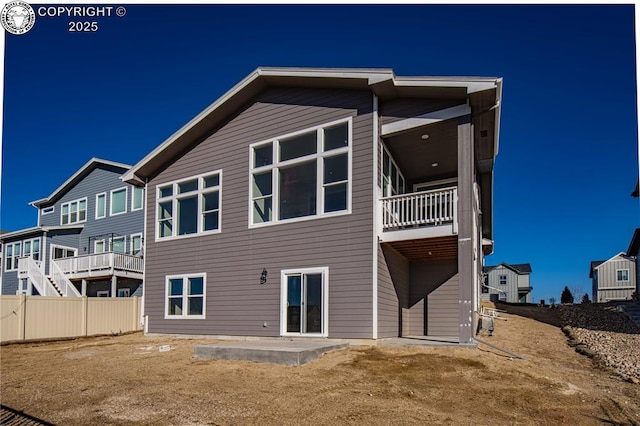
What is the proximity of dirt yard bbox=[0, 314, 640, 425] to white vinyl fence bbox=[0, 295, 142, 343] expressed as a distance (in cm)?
640

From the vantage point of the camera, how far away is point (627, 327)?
13.2 meters

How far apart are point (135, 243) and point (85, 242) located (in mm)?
4365

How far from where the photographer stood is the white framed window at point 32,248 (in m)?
24.8

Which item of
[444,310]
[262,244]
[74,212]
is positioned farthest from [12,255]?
[444,310]

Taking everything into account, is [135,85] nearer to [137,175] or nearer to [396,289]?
[137,175]

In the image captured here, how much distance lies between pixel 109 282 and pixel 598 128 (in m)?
21.3

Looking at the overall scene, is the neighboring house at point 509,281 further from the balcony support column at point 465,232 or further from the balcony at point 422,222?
the balcony support column at point 465,232

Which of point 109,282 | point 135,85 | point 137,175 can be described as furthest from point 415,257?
point 109,282

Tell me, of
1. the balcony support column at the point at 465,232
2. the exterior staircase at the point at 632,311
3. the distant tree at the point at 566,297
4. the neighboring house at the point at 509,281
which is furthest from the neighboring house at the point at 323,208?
the distant tree at the point at 566,297

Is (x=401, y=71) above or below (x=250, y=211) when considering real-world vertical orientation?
above

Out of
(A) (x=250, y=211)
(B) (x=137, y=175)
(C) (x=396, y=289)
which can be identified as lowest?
(C) (x=396, y=289)

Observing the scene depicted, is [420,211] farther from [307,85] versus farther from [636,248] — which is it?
[636,248]

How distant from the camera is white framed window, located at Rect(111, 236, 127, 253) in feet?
72.8

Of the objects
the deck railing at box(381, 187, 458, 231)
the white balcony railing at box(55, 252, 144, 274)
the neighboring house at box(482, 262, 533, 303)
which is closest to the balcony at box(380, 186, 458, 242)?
the deck railing at box(381, 187, 458, 231)
